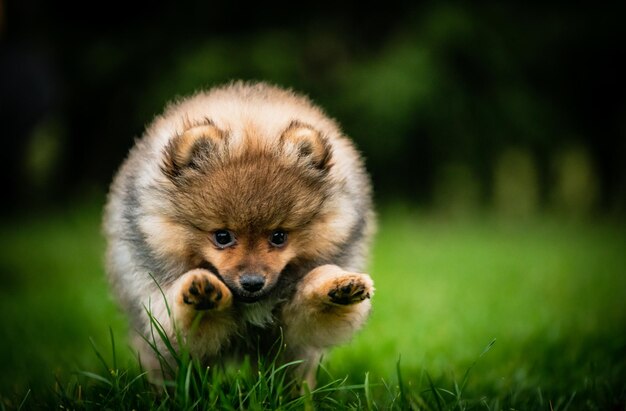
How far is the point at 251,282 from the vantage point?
8.64 feet

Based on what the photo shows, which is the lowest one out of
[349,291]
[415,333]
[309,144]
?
[415,333]

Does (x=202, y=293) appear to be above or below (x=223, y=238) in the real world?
below

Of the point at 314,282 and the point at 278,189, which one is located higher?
the point at 278,189

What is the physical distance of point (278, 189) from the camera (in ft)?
9.12

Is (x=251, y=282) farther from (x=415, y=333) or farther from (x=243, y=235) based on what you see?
(x=415, y=333)

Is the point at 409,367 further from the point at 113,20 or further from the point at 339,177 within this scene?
the point at 113,20

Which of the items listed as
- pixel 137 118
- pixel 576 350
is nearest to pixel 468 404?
pixel 576 350

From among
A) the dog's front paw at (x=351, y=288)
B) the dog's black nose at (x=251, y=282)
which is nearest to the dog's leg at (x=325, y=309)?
the dog's front paw at (x=351, y=288)

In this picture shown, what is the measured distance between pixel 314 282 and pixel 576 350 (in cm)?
193

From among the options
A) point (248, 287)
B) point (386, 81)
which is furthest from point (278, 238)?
point (386, 81)

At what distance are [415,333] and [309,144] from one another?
2018 mm

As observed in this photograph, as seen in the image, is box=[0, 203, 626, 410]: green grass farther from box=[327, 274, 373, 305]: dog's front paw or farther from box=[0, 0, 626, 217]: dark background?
box=[0, 0, 626, 217]: dark background

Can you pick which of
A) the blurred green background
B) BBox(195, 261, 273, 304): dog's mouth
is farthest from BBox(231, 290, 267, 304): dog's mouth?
the blurred green background

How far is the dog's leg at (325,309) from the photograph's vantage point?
2.71 m
